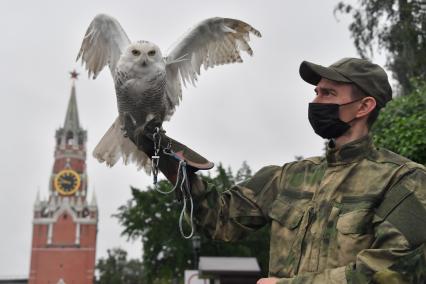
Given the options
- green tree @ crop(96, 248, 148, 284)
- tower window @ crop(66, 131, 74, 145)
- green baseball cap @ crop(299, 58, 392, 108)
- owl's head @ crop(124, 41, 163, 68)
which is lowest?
green tree @ crop(96, 248, 148, 284)

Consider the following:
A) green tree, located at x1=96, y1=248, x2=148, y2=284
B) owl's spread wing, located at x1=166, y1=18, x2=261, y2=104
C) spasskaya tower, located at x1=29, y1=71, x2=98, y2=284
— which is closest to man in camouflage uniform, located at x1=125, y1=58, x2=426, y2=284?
owl's spread wing, located at x1=166, y1=18, x2=261, y2=104

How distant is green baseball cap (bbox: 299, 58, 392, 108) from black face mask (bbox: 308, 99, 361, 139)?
13cm

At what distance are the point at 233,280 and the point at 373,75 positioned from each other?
352 inches

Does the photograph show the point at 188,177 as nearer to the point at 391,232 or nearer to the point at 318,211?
the point at 318,211

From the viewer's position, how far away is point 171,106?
3422mm

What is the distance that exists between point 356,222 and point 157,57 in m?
1.35

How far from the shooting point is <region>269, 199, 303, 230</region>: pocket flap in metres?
2.51

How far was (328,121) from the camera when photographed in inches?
98.5

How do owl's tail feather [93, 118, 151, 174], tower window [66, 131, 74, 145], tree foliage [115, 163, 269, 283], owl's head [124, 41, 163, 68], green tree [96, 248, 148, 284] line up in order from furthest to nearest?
1. tower window [66, 131, 74, 145]
2. green tree [96, 248, 148, 284]
3. tree foliage [115, 163, 269, 283]
4. owl's tail feather [93, 118, 151, 174]
5. owl's head [124, 41, 163, 68]

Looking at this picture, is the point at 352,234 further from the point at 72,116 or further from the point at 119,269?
the point at 72,116

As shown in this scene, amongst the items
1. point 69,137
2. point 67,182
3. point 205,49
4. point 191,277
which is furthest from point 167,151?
point 69,137

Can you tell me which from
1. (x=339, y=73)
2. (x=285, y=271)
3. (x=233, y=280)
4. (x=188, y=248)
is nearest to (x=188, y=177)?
(x=285, y=271)

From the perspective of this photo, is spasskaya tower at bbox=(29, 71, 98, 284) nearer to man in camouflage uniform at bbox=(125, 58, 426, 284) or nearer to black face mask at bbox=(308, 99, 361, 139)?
man in camouflage uniform at bbox=(125, 58, 426, 284)

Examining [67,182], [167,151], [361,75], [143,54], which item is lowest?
[167,151]
